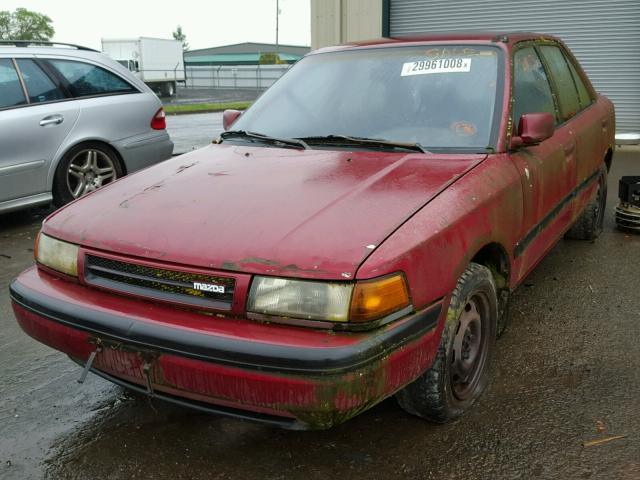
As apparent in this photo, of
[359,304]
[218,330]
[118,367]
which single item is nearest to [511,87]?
[359,304]

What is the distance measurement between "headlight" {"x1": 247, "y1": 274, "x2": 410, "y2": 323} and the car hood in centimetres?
4

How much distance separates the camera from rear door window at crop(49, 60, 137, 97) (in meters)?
6.27

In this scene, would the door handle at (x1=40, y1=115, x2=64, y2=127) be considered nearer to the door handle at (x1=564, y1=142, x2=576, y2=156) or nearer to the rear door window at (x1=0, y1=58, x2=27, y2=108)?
the rear door window at (x1=0, y1=58, x2=27, y2=108)

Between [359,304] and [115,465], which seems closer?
[359,304]

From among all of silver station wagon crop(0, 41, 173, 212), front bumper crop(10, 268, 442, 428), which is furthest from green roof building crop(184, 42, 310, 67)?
front bumper crop(10, 268, 442, 428)

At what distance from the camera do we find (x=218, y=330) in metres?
2.13

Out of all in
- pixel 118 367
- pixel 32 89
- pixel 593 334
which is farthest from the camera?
pixel 32 89

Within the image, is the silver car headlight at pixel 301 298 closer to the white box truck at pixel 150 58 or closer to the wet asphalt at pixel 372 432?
the wet asphalt at pixel 372 432

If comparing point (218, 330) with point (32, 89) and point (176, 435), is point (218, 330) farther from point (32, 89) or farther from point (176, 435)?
point (32, 89)

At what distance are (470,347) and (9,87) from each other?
4.90 metres

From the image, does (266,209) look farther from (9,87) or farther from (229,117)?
(9,87)

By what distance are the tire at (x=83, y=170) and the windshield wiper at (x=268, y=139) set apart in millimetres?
2985

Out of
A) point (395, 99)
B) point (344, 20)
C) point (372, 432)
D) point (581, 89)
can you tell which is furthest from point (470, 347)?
point (344, 20)

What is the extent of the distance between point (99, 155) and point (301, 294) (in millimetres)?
4876
